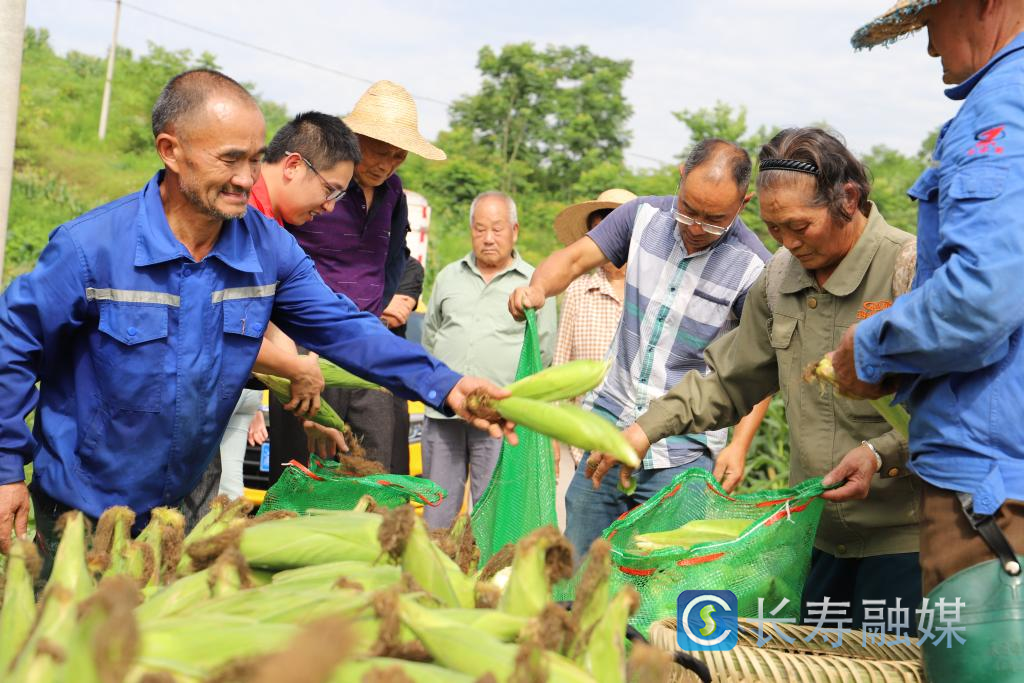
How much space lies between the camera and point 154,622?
1.35 metres

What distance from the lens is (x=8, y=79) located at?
3.53m

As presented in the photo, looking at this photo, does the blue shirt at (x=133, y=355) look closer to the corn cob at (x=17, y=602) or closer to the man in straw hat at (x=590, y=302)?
the corn cob at (x=17, y=602)

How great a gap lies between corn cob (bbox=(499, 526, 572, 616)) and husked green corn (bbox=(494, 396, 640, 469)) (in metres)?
0.56

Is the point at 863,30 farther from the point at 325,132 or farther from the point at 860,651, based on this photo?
the point at 325,132

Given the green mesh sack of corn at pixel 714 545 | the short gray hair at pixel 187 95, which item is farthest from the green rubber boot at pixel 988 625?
the short gray hair at pixel 187 95

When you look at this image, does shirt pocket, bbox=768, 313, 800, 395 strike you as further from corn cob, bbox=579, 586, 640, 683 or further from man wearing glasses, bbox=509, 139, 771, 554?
corn cob, bbox=579, 586, 640, 683

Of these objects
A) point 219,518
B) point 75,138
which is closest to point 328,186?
point 219,518

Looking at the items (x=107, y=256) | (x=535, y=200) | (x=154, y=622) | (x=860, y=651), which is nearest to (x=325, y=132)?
(x=107, y=256)

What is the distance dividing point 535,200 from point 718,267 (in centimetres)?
3201

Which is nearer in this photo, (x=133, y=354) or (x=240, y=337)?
(x=133, y=354)

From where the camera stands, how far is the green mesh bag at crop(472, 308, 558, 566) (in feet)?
10.1

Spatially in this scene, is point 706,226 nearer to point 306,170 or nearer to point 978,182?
point 306,170

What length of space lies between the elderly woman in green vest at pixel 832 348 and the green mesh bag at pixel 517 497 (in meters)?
0.20

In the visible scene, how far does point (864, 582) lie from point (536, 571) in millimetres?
1882
